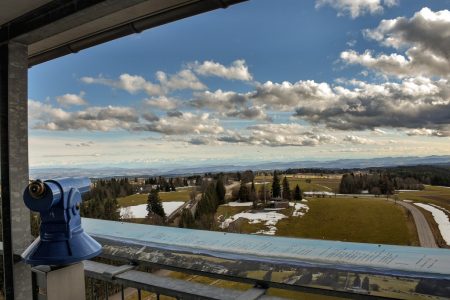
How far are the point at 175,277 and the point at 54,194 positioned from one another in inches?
20.6

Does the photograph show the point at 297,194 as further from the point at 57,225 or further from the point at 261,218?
the point at 57,225

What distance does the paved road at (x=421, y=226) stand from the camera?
1.19m

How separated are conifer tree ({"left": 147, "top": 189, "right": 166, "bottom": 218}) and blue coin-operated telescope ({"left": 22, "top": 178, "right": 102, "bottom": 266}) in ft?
2.47

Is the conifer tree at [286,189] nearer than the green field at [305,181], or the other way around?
the green field at [305,181]

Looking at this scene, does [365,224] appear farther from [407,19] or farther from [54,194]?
[54,194]

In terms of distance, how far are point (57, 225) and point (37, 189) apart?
0.45 feet

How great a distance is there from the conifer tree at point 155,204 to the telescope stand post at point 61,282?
70cm

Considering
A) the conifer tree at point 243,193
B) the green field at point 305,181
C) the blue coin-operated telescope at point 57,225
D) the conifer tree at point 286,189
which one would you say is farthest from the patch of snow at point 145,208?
the blue coin-operated telescope at point 57,225

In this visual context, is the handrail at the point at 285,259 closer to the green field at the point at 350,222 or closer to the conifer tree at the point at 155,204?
the green field at the point at 350,222

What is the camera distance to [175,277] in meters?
1.22

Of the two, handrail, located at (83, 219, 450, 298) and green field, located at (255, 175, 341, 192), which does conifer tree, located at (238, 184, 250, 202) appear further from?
handrail, located at (83, 219, 450, 298)

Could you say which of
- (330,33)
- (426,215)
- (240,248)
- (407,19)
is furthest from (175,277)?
(407,19)

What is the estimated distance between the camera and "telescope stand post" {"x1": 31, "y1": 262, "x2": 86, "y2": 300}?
1.11m

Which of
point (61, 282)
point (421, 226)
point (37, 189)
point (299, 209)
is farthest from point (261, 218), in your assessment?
point (37, 189)
